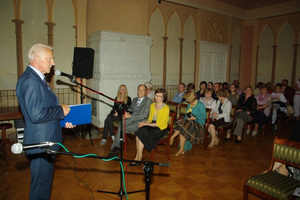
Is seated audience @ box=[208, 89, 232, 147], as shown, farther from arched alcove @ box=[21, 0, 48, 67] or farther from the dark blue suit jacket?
arched alcove @ box=[21, 0, 48, 67]

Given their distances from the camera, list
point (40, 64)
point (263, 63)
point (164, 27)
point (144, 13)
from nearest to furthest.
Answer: point (40, 64) < point (144, 13) < point (164, 27) < point (263, 63)

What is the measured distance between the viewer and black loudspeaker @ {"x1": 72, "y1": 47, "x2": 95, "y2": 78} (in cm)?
516

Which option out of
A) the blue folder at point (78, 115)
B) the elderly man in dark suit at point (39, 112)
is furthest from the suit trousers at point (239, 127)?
the elderly man in dark suit at point (39, 112)

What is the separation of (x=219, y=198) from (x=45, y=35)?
5.31 meters

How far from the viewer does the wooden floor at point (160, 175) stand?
9.59 feet

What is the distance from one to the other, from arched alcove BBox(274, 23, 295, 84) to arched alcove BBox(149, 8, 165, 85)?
5049 mm

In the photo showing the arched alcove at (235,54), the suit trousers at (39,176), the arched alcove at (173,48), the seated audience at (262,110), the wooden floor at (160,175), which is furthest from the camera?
the arched alcove at (235,54)

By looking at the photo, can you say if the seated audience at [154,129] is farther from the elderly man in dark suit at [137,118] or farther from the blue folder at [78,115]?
the blue folder at [78,115]

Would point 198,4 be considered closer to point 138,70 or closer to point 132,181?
point 138,70

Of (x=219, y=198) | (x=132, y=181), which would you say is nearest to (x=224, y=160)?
(x=219, y=198)

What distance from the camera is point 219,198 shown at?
283cm

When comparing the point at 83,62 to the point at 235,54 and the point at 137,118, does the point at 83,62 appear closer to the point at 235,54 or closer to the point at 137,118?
the point at 137,118

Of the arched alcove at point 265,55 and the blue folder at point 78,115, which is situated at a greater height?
the arched alcove at point 265,55

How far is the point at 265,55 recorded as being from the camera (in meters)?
9.57
